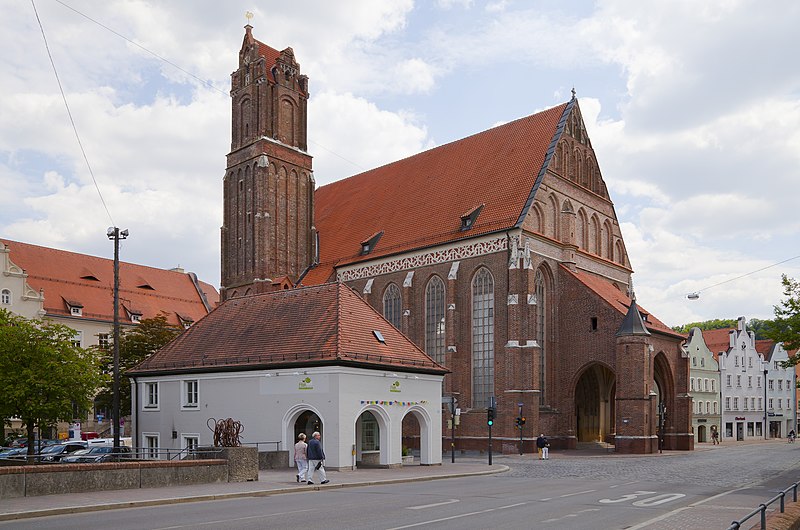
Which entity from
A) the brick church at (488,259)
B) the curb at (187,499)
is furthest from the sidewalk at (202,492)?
the brick church at (488,259)

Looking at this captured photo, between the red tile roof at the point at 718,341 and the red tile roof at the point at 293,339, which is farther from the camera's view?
the red tile roof at the point at 718,341

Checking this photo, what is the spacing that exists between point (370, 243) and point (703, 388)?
40123 mm

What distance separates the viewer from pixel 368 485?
23.9 meters

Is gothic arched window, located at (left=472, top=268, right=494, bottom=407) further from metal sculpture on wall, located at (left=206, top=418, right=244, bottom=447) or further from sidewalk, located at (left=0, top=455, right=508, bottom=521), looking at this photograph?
metal sculpture on wall, located at (left=206, top=418, right=244, bottom=447)

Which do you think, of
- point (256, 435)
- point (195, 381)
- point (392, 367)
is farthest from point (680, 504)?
point (195, 381)

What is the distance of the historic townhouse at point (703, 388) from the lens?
245 feet

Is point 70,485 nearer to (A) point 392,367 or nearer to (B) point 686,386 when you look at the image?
(A) point 392,367

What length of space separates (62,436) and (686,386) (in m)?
42.6

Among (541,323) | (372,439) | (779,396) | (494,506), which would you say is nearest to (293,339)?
(372,439)

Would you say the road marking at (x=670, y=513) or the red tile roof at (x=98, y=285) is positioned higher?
the red tile roof at (x=98, y=285)

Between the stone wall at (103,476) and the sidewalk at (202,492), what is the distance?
0.23 metres

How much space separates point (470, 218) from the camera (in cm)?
4784

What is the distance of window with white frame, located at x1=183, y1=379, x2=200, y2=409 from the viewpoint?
32781mm

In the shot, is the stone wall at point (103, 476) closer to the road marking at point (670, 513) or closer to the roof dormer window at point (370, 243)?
the road marking at point (670, 513)
